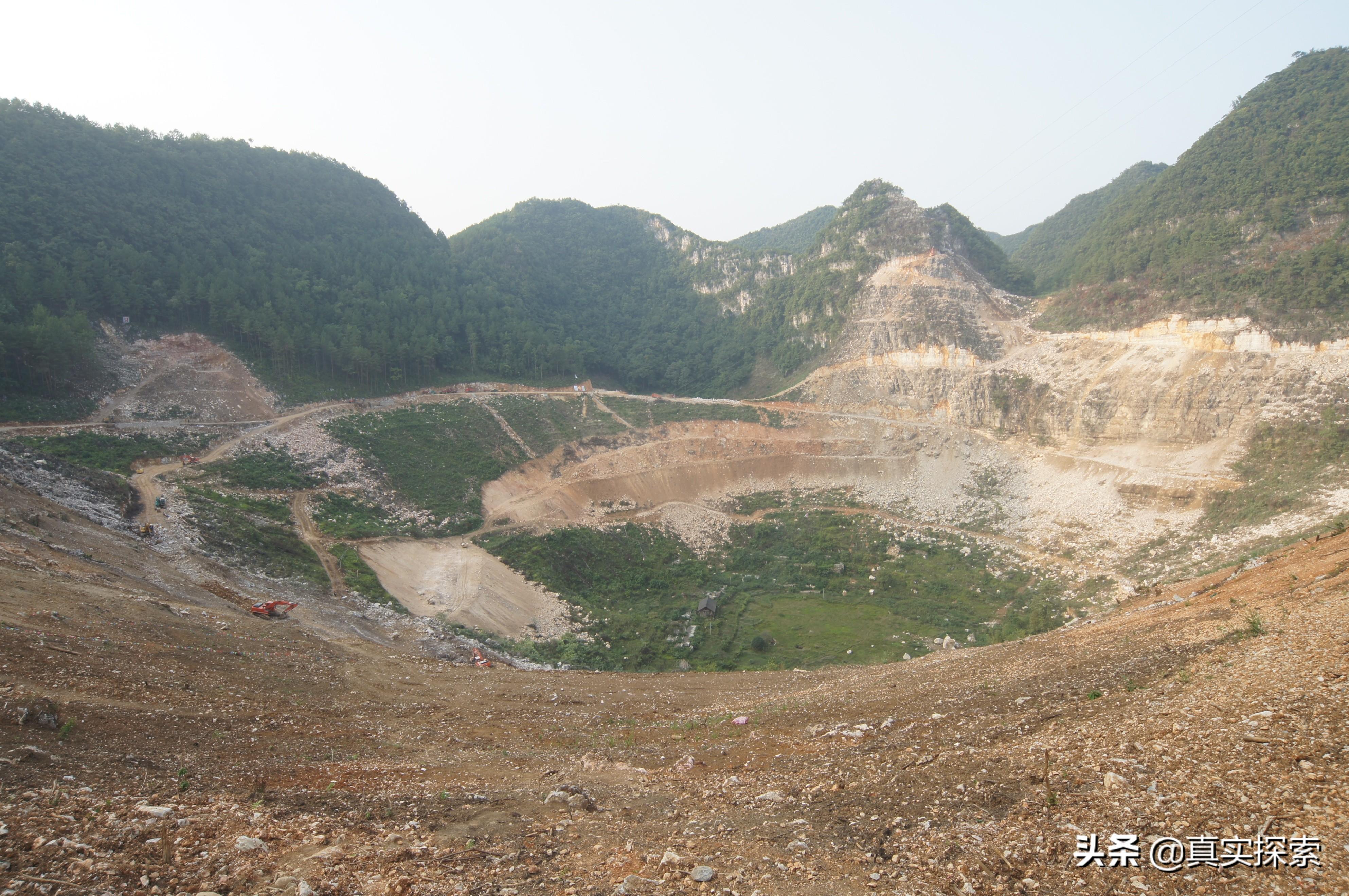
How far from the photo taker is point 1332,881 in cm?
463

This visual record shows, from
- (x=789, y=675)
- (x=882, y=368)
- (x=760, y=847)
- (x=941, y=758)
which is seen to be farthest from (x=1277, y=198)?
(x=760, y=847)

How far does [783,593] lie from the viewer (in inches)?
1328

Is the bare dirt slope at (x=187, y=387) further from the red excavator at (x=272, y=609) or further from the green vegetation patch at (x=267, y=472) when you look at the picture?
the red excavator at (x=272, y=609)

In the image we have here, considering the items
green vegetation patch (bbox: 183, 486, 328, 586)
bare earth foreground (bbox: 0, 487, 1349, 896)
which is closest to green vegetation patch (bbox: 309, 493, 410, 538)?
green vegetation patch (bbox: 183, 486, 328, 586)

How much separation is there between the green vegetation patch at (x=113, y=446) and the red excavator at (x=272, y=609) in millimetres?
14781

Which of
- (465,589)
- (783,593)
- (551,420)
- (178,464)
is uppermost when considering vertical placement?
(551,420)

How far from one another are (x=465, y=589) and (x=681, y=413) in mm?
29078

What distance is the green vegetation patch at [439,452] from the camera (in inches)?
1387

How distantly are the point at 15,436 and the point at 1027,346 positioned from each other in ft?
201

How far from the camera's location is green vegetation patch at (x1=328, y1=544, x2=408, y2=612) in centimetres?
2322

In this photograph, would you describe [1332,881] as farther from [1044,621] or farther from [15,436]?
[15,436]

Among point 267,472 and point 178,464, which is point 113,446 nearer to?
point 178,464

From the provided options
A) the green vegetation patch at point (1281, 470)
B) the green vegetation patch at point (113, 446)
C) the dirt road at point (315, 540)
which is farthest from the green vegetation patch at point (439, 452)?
the green vegetation patch at point (1281, 470)

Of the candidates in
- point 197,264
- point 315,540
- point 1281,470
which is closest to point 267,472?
point 315,540
